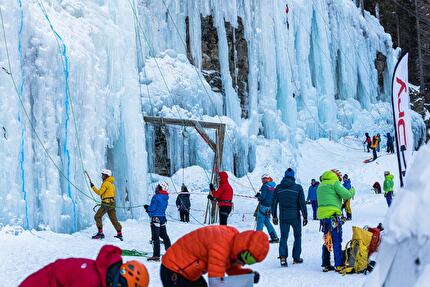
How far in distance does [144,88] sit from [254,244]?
1872cm

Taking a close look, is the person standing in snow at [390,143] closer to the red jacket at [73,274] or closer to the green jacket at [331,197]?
the green jacket at [331,197]

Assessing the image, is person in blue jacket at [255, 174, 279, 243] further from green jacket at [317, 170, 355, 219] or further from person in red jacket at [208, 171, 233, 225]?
green jacket at [317, 170, 355, 219]

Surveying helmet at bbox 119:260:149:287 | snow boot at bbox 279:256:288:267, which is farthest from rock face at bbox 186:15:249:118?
helmet at bbox 119:260:149:287

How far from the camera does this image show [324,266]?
27.1ft

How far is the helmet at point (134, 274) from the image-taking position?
352 cm

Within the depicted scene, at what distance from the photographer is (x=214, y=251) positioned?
14.0 ft

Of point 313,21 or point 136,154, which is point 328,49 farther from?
point 136,154

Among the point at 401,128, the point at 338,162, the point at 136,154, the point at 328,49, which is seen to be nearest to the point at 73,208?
the point at 136,154

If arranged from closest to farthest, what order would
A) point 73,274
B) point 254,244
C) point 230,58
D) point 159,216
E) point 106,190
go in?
point 73,274
point 254,244
point 159,216
point 106,190
point 230,58

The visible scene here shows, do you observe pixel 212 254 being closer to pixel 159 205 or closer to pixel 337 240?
pixel 337 240

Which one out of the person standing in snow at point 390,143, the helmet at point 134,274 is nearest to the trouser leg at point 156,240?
the helmet at point 134,274

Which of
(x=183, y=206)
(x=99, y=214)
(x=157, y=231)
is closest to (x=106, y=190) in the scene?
(x=99, y=214)

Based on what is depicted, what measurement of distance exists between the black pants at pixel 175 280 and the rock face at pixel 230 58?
21.4 metres

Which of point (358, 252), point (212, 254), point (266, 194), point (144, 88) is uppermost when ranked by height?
point (144, 88)
